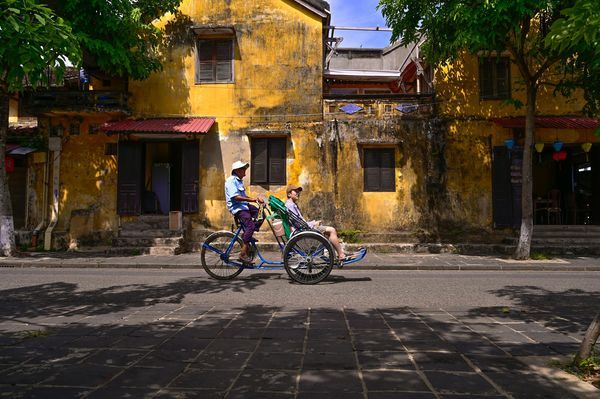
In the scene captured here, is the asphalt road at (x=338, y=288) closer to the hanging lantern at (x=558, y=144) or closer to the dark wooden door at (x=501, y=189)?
the dark wooden door at (x=501, y=189)

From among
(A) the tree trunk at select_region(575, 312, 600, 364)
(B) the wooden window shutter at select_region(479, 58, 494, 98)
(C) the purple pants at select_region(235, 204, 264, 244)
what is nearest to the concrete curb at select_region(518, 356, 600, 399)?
(A) the tree trunk at select_region(575, 312, 600, 364)

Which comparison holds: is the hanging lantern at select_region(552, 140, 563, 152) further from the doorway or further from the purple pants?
the doorway

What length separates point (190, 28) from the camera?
47.6 feet

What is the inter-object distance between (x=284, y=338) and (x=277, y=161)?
415 inches

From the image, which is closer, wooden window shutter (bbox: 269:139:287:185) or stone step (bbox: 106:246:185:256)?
stone step (bbox: 106:246:185:256)

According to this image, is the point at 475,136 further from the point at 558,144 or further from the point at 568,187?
the point at 568,187

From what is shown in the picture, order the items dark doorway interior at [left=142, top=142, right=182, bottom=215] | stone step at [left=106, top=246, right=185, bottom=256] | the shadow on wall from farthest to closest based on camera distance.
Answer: dark doorway interior at [left=142, top=142, right=182, bottom=215] → the shadow on wall → stone step at [left=106, top=246, right=185, bottom=256]

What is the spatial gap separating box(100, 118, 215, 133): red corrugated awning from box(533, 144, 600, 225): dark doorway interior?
11.3m

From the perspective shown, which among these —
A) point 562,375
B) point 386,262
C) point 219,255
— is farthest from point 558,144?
point 562,375

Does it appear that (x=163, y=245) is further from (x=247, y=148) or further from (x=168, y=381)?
(x=168, y=381)

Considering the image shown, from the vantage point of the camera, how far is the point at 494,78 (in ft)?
46.8

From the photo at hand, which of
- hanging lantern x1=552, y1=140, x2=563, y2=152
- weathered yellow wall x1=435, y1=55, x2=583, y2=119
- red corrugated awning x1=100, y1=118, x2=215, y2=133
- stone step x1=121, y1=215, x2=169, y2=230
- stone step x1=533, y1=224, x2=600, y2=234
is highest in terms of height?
weathered yellow wall x1=435, y1=55, x2=583, y2=119

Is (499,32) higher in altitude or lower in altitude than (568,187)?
higher

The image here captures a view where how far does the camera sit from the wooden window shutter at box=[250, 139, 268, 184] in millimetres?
Result: 14305
